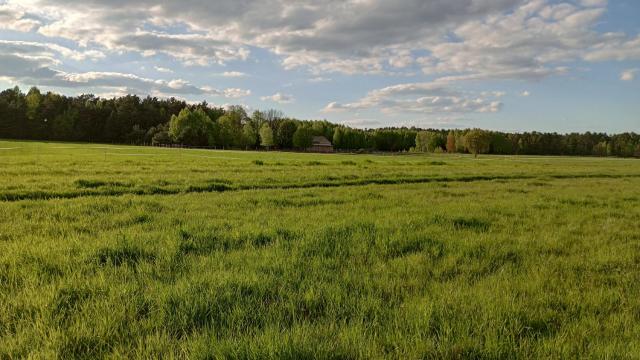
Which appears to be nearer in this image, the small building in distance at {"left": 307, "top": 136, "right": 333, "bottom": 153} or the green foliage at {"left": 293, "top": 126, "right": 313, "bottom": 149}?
the green foliage at {"left": 293, "top": 126, "right": 313, "bottom": 149}

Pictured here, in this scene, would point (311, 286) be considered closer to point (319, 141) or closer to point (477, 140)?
point (477, 140)

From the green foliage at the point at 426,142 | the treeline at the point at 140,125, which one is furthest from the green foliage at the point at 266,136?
the green foliage at the point at 426,142

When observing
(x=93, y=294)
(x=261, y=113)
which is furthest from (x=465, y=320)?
(x=261, y=113)

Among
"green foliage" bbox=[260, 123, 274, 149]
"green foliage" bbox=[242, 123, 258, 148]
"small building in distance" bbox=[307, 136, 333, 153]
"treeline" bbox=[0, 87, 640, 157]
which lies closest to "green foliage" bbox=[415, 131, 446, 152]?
"treeline" bbox=[0, 87, 640, 157]

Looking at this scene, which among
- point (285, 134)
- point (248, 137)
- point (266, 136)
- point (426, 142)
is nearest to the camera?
point (248, 137)

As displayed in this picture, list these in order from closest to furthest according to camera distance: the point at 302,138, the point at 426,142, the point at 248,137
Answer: the point at 248,137 < the point at 302,138 < the point at 426,142

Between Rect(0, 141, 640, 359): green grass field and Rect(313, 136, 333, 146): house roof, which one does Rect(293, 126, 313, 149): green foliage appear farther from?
Rect(0, 141, 640, 359): green grass field

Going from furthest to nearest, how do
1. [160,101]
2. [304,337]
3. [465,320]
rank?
[160,101], [465,320], [304,337]

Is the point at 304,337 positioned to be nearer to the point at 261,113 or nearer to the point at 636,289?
the point at 636,289

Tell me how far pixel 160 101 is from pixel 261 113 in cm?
3874

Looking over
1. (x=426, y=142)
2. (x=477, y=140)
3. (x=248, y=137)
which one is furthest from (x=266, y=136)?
(x=426, y=142)

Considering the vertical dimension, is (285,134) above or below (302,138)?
above

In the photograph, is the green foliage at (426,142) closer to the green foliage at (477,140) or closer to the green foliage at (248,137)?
the green foliage at (477,140)

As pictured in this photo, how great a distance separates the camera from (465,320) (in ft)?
15.5
